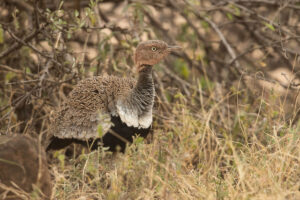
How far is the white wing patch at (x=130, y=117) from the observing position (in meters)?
3.58

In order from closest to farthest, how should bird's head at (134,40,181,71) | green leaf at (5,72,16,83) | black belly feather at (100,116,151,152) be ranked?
black belly feather at (100,116,151,152) < bird's head at (134,40,181,71) < green leaf at (5,72,16,83)

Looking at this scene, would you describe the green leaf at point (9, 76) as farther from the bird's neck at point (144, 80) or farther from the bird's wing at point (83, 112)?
the bird's neck at point (144, 80)

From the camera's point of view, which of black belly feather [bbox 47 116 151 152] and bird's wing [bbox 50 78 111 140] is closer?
black belly feather [bbox 47 116 151 152]

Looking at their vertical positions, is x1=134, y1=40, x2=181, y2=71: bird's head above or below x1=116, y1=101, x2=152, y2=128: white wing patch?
above

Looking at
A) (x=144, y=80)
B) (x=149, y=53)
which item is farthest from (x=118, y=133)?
(x=149, y=53)

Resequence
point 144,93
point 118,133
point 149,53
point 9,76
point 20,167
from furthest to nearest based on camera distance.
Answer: point 9,76, point 149,53, point 144,93, point 118,133, point 20,167

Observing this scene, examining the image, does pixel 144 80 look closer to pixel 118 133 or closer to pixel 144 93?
pixel 144 93

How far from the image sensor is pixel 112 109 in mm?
3604

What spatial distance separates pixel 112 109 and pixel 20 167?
96 centimetres

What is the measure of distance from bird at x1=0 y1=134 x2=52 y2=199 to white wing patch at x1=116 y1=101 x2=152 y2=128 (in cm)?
84

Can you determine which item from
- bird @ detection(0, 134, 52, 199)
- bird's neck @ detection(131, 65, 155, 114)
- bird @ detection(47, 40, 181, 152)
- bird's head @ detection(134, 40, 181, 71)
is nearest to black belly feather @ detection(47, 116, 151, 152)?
bird @ detection(47, 40, 181, 152)

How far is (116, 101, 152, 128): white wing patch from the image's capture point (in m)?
3.58

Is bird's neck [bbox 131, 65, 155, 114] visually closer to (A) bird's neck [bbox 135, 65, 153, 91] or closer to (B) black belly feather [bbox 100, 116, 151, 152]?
(A) bird's neck [bbox 135, 65, 153, 91]

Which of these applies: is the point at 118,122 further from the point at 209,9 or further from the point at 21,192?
the point at 209,9
